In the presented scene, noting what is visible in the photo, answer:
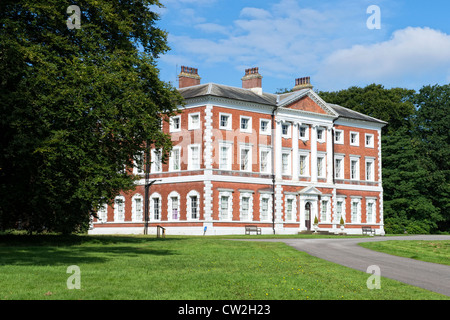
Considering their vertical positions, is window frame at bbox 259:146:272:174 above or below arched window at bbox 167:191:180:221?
above

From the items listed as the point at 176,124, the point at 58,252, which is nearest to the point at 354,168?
the point at 176,124

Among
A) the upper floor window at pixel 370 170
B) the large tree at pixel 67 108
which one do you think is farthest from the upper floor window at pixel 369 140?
the large tree at pixel 67 108

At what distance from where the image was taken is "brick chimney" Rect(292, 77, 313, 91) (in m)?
66.3

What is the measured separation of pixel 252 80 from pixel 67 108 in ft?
125

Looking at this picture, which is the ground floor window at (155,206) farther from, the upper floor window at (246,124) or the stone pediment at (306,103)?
the stone pediment at (306,103)

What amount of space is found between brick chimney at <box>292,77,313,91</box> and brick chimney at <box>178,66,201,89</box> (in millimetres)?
12281

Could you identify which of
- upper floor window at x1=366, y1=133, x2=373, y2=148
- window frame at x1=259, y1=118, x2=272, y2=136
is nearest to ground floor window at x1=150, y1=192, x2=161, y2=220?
window frame at x1=259, y1=118, x2=272, y2=136

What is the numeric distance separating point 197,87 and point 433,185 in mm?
34684

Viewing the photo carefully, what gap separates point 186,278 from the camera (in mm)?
15992

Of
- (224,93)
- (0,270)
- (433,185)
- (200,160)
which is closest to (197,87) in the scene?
(224,93)

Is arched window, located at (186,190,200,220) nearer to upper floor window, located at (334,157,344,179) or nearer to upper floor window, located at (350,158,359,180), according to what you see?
upper floor window, located at (334,157,344,179)

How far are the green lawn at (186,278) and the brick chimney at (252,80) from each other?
3847 centimetres

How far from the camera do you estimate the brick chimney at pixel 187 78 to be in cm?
6125

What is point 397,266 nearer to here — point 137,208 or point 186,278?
point 186,278
